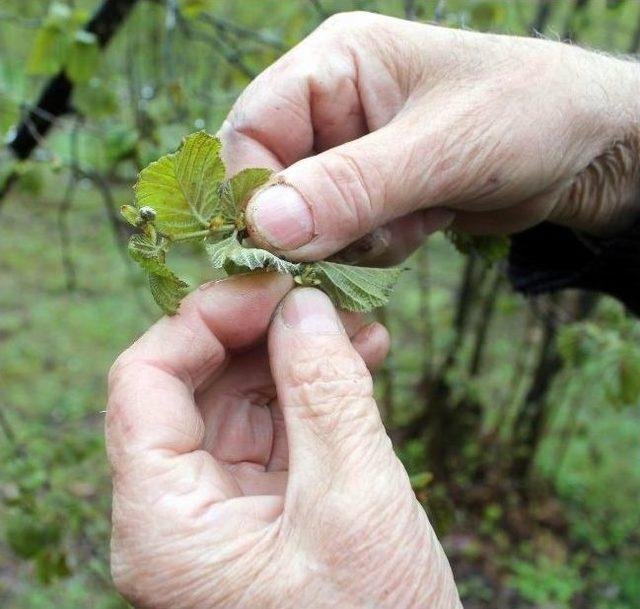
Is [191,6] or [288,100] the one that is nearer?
[288,100]

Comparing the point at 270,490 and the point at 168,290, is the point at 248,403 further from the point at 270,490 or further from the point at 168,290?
the point at 168,290


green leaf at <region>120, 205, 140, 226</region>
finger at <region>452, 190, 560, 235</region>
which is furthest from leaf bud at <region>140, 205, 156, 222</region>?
finger at <region>452, 190, 560, 235</region>

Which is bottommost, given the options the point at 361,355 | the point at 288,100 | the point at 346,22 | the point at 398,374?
the point at 398,374

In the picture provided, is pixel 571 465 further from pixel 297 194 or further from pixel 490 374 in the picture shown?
pixel 297 194

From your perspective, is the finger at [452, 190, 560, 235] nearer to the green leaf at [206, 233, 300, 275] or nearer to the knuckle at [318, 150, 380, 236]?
the knuckle at [318, 150, 380, 236]


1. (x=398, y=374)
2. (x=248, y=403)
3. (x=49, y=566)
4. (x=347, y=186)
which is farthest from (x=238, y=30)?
(x=398, y=374)

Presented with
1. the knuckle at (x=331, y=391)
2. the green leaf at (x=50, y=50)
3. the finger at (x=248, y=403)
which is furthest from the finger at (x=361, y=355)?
the green leaf at (x=50, y=50)
